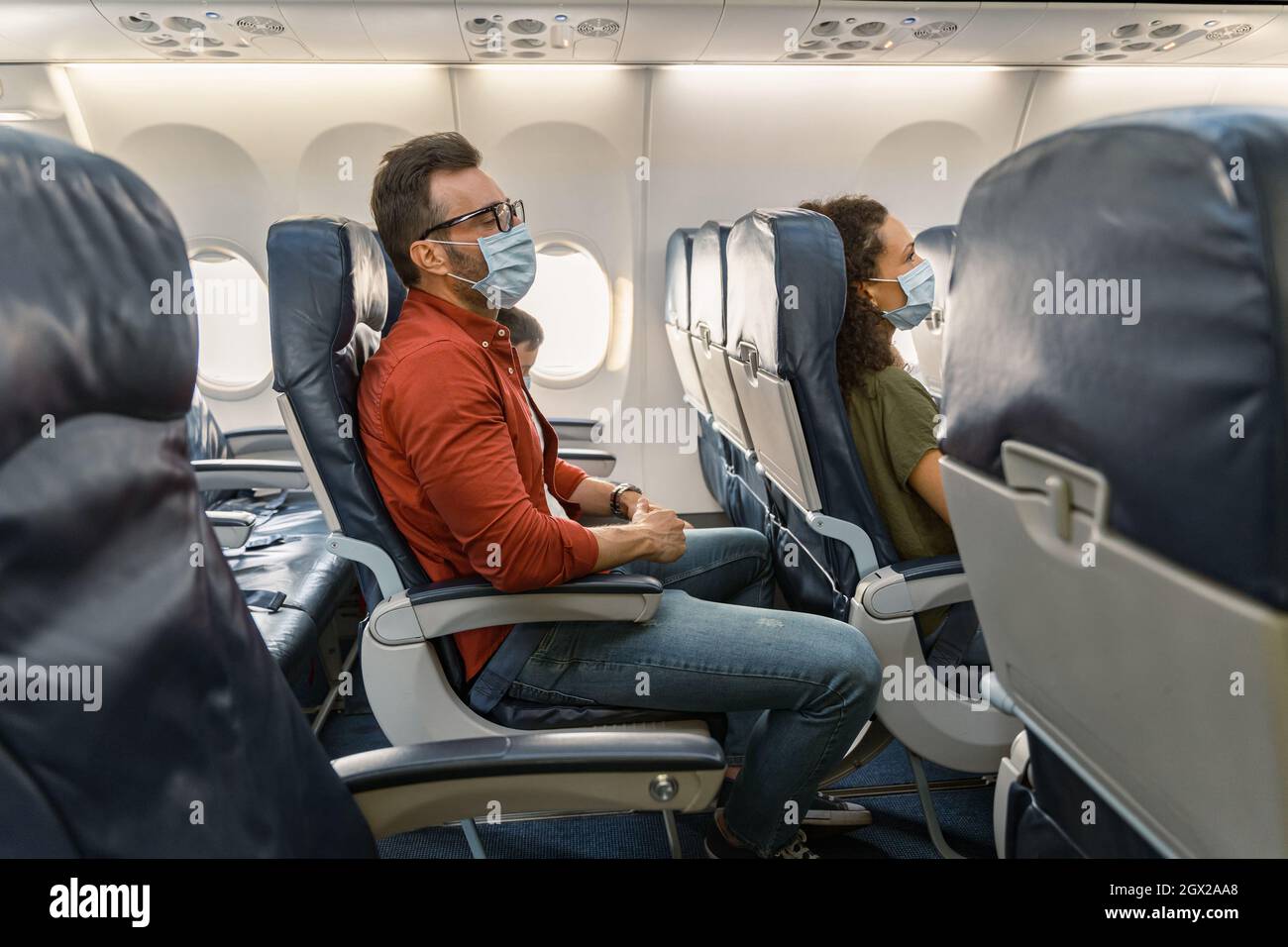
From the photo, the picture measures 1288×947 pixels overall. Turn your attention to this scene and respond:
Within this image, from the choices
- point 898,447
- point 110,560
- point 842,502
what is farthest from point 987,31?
point 110,560

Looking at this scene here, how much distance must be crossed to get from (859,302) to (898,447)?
0.45 meters

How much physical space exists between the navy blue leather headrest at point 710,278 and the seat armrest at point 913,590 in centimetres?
121

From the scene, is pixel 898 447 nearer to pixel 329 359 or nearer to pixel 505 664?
pixel 505 664

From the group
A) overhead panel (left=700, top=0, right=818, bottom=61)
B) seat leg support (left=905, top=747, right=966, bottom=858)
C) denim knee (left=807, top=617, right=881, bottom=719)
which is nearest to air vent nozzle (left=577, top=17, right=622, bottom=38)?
overhead panel (left=700, top=0, right=818, bottom=61)

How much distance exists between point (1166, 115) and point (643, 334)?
4734 mm

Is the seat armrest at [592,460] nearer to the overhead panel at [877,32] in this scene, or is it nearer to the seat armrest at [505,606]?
the seat armrest at [505,606]

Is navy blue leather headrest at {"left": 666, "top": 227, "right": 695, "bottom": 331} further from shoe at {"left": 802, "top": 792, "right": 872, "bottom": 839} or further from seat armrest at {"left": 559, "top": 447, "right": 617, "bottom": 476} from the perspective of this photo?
shoe at {"left": 802, "top": 792, "right": 872, "bottom": 839}

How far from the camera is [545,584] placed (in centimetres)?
169

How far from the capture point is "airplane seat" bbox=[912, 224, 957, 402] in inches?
150

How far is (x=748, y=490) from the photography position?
3.33 meters

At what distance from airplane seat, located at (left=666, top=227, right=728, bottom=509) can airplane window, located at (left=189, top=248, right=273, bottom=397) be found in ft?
7.86

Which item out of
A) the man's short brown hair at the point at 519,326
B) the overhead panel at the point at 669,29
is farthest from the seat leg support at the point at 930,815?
the overhead panel at the point at 669,29
